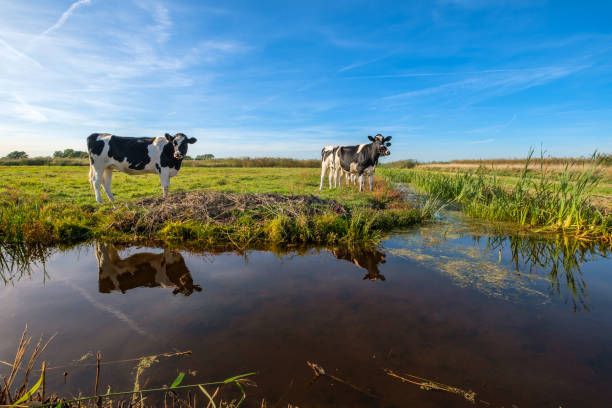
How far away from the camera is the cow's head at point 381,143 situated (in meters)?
10.9

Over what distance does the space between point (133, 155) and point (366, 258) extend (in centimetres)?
790

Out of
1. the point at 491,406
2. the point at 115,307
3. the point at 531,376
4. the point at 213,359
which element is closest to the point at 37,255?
the point at 115,307

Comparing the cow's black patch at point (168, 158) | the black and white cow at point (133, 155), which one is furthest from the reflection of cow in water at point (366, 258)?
the cow's black patch at point (168, 158)

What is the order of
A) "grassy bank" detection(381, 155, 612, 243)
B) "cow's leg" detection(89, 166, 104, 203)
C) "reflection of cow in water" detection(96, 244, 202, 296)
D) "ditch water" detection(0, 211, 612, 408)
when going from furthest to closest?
"cow's leg" detection(89, 166, 104, 203), "grassy bank" detection(381, 155, 612, 243), "reflection of cow in water" detection(96, 244, 202, 296), "ditch water" detection(0, 211, 612, 408)

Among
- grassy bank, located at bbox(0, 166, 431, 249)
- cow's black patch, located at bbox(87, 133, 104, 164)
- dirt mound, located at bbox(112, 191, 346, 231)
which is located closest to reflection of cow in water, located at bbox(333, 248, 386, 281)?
grassy bank, located at bbox(0, 166, 431, 249)

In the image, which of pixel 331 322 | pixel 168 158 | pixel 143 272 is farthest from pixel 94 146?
pixel 331 322

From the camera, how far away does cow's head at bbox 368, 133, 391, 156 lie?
10908 millimetres

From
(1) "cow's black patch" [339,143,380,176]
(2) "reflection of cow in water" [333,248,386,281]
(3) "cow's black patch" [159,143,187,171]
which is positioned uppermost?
(1) "cow's black patch" [339,143,380,176]

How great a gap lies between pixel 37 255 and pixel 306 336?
16.9 feet

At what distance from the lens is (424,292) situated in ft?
11.5

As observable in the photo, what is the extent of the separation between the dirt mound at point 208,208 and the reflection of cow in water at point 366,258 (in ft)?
5.23

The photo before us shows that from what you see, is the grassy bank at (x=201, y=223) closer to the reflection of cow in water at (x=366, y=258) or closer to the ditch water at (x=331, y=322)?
the reflection of cow in water at (x=366, y=258)

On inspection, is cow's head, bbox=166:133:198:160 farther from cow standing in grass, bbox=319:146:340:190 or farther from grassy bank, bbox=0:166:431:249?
cow standing in grass, bbox=319:146:340:190

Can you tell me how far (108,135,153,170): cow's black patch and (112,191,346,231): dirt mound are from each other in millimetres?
2146
